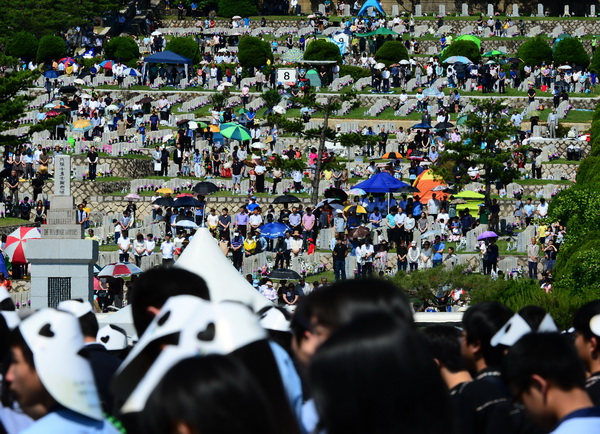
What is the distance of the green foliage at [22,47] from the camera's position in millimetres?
58316

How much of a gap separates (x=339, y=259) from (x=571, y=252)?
5949 millimetres

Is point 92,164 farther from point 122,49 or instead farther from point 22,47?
point 22,47

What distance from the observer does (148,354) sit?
557 centimetres

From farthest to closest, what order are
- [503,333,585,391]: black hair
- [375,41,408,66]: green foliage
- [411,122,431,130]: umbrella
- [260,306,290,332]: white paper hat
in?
[375,41,408,66]: green foliage, [411,122,431,130]: umbrella, [260,306,290,332]: white paper hat, [503,333,585,391]: black hair

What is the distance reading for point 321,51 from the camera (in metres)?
54.9

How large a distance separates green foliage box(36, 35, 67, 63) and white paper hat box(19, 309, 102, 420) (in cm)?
5339

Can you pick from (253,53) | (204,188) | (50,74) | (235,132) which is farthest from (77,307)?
(253,53)

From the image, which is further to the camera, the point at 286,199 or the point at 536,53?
the point at 536,53

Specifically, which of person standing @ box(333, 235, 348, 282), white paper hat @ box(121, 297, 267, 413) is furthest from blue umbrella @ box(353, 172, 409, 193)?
white paper hat @ box(121, 297, 267, 413)

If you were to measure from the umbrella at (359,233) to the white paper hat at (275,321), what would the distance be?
898 inches

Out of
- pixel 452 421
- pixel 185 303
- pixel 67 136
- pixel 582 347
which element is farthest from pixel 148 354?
pixel 67 136

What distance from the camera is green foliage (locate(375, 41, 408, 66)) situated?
181ft

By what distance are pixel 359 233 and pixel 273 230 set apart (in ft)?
6.40

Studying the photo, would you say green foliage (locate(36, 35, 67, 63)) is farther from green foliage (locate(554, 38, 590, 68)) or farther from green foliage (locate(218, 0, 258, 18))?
green foliage (locate(554, 38, 590, 68))
